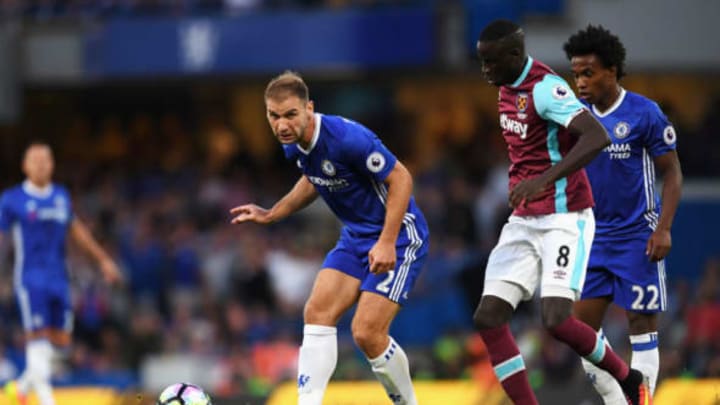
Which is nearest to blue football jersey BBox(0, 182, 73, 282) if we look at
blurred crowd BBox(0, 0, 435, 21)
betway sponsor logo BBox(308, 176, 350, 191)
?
betway sponsor logo BBox(308, 176, 350, 191)

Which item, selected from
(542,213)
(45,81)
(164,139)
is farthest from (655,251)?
(164,139)

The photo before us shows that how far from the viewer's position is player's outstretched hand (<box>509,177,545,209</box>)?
24.1 feet

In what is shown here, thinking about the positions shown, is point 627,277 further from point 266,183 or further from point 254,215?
point 266,183

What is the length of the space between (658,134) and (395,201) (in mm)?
1717

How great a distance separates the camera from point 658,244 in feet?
27.7

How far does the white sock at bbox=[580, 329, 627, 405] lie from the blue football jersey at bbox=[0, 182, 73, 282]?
217 inches

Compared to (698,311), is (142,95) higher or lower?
higher

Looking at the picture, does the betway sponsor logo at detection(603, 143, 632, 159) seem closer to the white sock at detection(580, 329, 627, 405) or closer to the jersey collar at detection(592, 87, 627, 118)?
the jersey collar at detection(592, 87, 627, 118)

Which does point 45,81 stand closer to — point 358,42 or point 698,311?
point 358,42

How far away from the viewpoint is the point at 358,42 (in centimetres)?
1831

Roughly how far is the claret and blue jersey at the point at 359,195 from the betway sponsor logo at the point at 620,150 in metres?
1.22

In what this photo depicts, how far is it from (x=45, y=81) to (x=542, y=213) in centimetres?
1313

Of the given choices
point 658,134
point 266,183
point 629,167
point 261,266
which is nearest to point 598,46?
point 658,134

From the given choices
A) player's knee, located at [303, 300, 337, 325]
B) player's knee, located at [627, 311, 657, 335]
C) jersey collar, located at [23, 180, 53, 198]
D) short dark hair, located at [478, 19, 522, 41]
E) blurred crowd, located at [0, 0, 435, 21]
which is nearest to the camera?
short dark hair, located at [478, 19, 522, 41]
